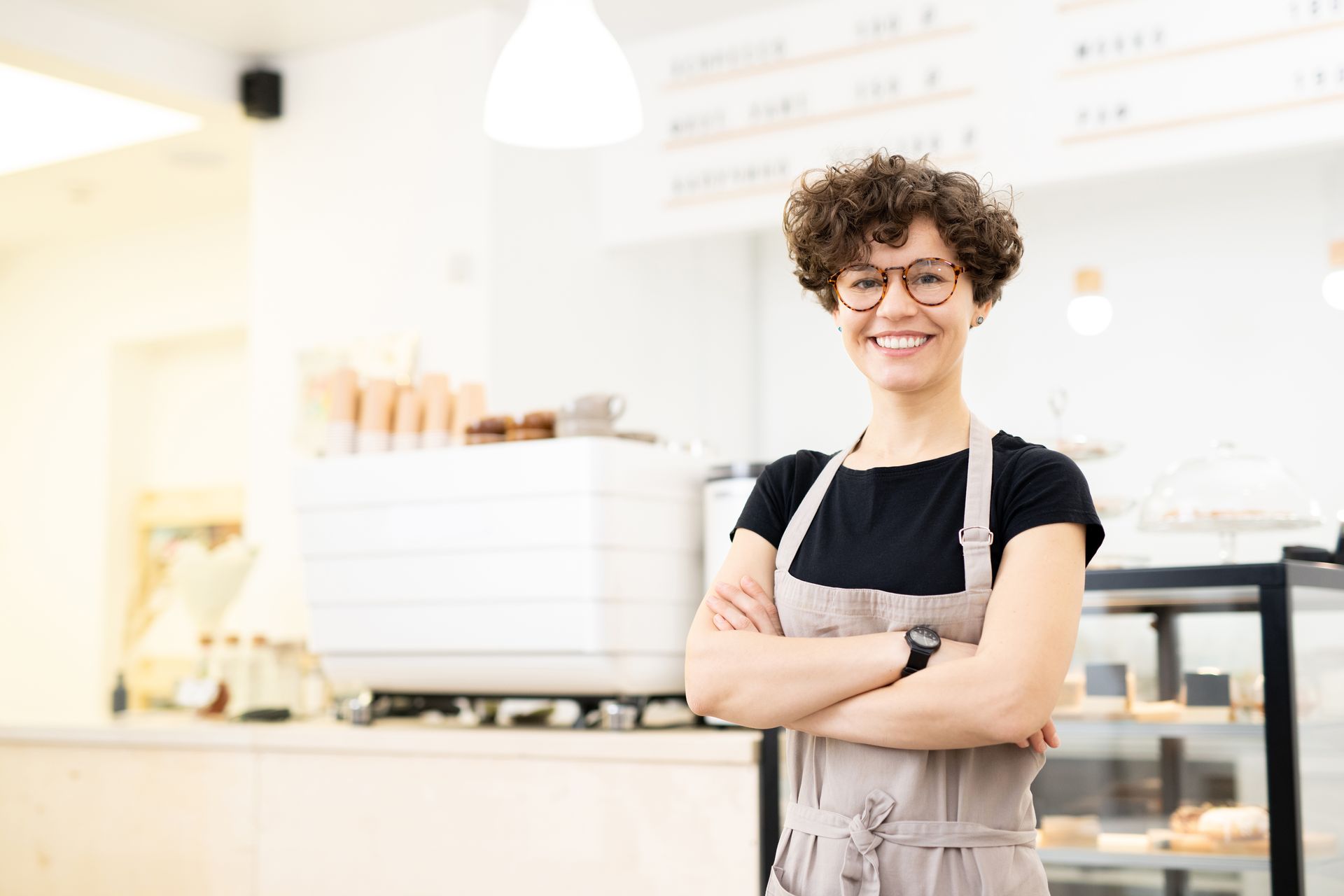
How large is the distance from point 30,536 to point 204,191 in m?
2.03

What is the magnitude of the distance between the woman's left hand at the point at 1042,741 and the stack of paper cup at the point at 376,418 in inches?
74.6

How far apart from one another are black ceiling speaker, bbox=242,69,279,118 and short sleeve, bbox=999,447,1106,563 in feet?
11.9

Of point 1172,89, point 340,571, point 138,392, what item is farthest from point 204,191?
point 1172,89

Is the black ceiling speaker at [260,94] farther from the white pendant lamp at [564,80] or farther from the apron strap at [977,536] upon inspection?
the apron strap at [977,536]

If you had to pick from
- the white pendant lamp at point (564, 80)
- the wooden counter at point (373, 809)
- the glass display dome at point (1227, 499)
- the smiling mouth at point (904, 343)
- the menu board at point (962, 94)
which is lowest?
the wooden counter at point (373, 809)

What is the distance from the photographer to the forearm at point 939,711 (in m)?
1.28

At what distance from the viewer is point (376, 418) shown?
2947 mm

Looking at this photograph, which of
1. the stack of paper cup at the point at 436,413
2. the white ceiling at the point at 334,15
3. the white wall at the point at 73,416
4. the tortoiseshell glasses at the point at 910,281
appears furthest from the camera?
the white wall at the point at 73,416

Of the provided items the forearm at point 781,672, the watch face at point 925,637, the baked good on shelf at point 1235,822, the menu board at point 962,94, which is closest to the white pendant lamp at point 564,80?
the menu board at point 962,94

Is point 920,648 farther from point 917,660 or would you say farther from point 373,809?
point 373,809

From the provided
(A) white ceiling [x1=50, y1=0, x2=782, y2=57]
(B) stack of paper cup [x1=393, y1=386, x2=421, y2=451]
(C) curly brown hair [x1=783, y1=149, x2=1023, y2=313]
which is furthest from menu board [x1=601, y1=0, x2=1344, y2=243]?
(C) curly brown hair [x1=783, y1=149, x2=1023, y2=313]

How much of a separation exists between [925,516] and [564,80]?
4.72ft

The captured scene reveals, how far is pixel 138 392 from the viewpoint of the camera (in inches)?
240

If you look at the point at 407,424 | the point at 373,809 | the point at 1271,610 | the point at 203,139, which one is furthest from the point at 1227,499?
the point at 203,139
